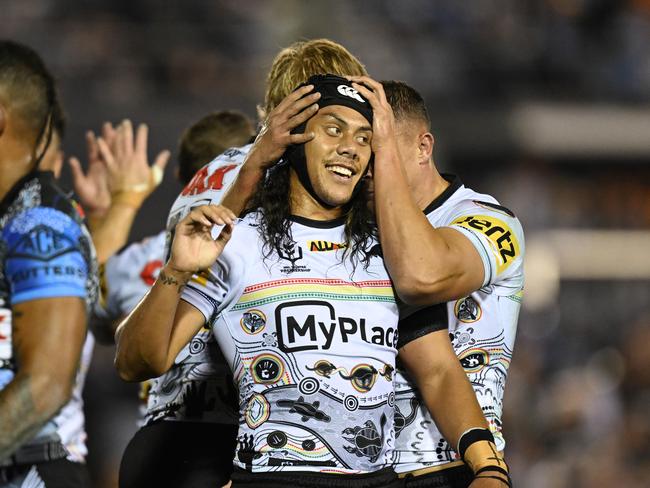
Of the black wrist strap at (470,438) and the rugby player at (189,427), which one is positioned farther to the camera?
the rugby player at (189,427)

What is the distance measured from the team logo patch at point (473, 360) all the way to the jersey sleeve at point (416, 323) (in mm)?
257

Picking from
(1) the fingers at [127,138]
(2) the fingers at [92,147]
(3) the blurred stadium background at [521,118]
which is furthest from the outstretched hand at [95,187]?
(3) the blurred stadium background at [521,118]

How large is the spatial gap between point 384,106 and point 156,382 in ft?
5.01

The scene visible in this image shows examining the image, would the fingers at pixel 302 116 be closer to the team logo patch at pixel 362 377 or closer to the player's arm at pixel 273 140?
the player's arm at pixel 273 140

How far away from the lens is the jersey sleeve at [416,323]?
151 inches

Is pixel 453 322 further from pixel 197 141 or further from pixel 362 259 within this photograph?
pixel 197 141

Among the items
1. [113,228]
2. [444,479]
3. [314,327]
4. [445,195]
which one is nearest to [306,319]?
[314,327]

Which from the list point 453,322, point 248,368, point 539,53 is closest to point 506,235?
point 453,322

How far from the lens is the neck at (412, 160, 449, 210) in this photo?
4297 millimetres

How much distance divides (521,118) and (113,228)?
11595 mm

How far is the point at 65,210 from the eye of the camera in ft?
11.4

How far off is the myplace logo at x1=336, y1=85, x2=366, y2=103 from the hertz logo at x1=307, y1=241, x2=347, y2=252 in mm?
462

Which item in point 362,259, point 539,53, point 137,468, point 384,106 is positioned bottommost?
point 137,468

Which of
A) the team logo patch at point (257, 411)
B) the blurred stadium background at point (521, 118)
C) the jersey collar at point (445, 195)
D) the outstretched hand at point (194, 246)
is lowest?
the team logo patch at point (257, 411)
